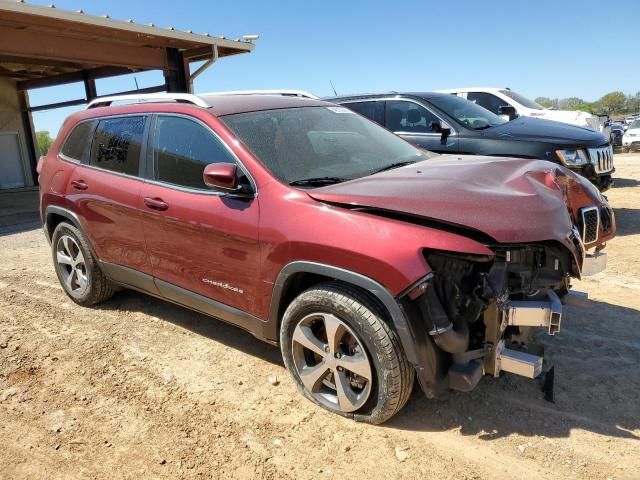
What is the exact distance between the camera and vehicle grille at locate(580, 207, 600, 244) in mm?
3221

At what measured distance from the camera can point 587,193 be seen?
338 cm

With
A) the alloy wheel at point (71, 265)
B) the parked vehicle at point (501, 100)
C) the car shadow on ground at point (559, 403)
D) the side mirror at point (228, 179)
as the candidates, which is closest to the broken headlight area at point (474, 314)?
the car shadow on ground at point (559, 403)

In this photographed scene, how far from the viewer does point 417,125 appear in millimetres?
7207

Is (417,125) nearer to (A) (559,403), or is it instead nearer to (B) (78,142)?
(B) (78,142)

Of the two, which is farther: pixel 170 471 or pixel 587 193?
pixel 587 193

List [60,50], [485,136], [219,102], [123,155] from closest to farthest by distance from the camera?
[219,102] → [123,155] → [485,136] → [60,50]

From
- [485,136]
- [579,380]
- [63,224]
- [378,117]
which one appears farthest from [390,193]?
[378,117]

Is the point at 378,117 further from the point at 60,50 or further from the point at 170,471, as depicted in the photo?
the point at 60,50

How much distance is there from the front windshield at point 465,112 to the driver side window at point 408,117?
20 cm

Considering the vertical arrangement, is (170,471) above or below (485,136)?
below

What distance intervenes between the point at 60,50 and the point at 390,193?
977cm

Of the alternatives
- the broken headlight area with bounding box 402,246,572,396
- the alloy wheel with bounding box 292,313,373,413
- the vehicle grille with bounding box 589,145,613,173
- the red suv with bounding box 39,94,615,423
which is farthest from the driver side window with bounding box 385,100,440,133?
the alloy wheel with bounding box 292,313,373,413

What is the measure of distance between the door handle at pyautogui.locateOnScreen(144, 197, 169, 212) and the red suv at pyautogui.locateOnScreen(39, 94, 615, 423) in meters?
0.01

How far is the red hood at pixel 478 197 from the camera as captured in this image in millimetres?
2559
